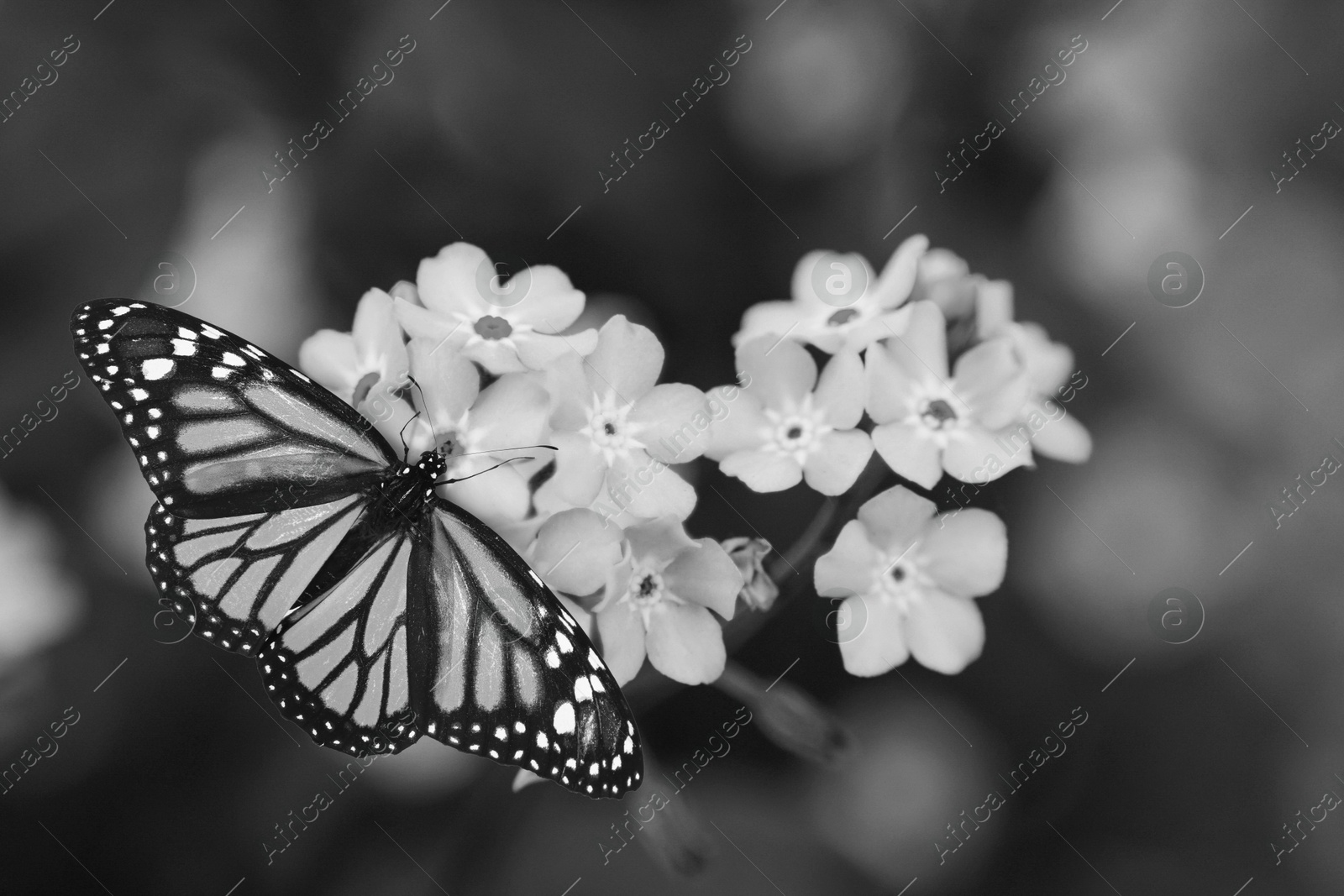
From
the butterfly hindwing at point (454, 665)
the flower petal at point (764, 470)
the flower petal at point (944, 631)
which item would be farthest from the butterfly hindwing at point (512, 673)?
the flower petal at point (944, 631)

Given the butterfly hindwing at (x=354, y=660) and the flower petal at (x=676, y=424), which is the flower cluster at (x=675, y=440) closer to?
the flower petal at (x=676, y=424)

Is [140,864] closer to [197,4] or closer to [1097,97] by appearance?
[197,4]

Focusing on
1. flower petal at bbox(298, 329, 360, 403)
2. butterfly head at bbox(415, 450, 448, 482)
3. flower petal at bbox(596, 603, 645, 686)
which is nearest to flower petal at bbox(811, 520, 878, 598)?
flower petal at bbox(596, 603, 645, 686)

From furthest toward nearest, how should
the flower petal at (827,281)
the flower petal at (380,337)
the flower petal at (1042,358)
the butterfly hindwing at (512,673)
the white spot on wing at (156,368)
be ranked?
the flower petal at (827,281), the flower petal at (1042,358), the flower petal at (380,337), the white spot on wing at (156,368), the butterfly hindwing at (512,673)

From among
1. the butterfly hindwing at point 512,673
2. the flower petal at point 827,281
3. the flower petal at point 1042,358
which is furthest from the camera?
the flower petal at point 827,281

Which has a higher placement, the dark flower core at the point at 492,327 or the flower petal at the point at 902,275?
the flower petal at the point at 902,275

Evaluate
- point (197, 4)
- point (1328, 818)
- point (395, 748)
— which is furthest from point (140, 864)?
point (1328, 818)
